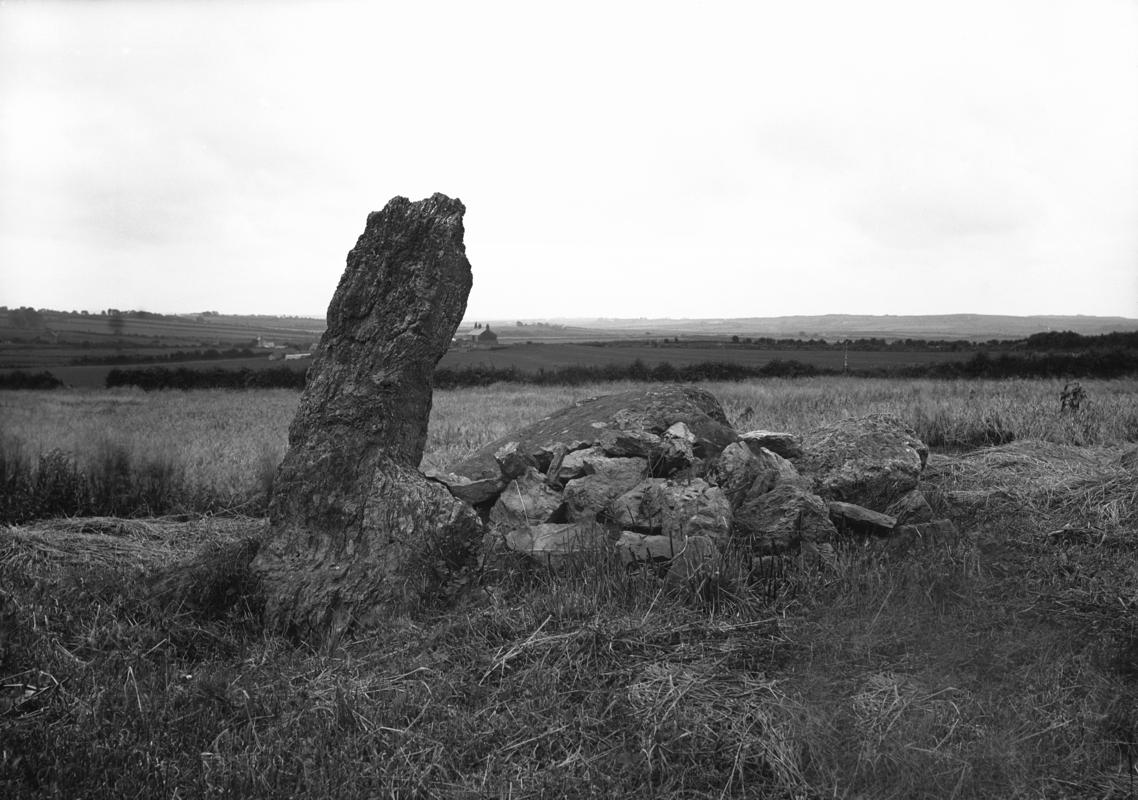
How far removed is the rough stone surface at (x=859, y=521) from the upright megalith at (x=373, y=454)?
3.58 metres

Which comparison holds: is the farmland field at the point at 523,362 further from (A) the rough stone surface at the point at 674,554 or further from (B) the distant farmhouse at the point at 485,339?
(A) the rough stone surface at the point at 674,554

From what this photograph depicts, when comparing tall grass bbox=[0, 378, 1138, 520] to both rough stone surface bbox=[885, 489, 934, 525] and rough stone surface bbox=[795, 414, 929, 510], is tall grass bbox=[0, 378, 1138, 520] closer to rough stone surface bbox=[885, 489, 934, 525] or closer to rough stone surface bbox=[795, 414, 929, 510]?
rough stone surface bbox=[795, 414, 929, 510]

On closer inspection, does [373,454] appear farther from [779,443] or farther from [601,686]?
[779,443]

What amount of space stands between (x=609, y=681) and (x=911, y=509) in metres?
4.80

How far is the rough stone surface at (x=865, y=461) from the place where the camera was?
25.6ft

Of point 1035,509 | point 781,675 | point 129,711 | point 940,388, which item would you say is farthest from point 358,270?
point 940,388

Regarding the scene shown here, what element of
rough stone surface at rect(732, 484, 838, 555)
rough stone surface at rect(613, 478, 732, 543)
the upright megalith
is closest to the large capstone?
rough stone surface at rect(613, 478, 732, 543)

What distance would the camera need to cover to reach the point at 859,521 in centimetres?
692

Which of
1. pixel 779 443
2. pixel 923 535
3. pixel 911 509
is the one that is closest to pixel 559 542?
pixel 923 535

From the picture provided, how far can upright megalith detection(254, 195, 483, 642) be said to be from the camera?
5340 millimetres

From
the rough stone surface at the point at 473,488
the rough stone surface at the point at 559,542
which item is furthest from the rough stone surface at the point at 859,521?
the rough stone surface at the point at 473,488

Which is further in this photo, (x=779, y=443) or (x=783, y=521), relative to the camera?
(x=779, y=443)

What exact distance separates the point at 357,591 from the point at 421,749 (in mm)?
1900

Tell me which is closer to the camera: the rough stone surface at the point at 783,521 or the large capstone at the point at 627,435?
the rough stone surface at the point at 783,521
